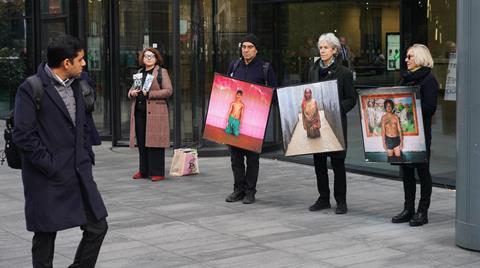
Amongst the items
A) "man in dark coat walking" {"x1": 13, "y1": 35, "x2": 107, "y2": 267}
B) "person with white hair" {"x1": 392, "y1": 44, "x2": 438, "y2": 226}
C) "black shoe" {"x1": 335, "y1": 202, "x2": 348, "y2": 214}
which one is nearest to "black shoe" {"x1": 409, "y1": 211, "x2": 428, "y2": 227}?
"person with white hair" {"x1": 392, "y1": 44, "x2": 438, "y2": 226}

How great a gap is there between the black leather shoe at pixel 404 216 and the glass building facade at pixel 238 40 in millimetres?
2343

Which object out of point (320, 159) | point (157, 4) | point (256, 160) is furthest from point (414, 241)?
point (157, 4)

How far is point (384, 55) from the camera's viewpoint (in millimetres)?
10703

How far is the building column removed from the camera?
643 centimetres

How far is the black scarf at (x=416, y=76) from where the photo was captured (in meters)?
7.50

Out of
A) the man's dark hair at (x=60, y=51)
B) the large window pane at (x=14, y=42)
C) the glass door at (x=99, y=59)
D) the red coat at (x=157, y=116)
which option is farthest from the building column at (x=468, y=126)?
the large window pane at (x=14, y=42)

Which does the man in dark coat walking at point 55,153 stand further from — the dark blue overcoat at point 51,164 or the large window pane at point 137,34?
the large window pane at point 137,34

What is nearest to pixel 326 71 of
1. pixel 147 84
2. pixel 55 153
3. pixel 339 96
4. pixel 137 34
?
pixel 339 96

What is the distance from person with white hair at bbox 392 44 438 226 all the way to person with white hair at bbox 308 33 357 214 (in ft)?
2.05

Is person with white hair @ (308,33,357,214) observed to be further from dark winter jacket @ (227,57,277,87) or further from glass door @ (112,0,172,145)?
glass door @ (112,0,172,145)

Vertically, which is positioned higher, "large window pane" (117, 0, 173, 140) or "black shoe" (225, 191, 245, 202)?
"large window pane" (117, 0, 173, 140)

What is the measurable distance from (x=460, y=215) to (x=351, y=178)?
4.01 m

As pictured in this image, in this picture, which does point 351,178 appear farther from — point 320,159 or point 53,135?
point 53,135

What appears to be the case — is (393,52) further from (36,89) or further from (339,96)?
(36,89)
